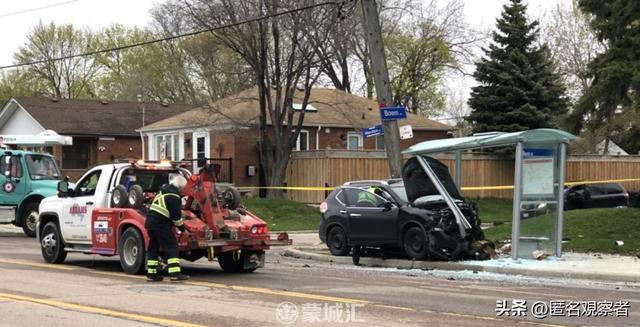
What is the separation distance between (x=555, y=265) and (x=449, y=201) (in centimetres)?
234

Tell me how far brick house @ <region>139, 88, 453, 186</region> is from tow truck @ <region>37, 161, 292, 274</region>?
18.4 m

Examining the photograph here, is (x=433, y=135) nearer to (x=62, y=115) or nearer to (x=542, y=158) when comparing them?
(x=62, y=115)

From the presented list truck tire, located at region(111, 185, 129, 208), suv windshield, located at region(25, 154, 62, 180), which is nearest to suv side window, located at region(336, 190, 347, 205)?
truck tire, located at region(111, 185, 129, 208)

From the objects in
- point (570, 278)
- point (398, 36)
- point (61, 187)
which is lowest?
point (570, 278)

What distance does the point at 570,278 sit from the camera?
535 inches

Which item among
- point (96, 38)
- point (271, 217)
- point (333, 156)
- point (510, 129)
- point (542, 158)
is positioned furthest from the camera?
point (96, 38)

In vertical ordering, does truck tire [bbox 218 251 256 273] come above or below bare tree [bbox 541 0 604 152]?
below

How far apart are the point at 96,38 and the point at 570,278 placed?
58.1 metres

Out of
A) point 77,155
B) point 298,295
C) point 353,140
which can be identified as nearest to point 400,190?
point 298,295

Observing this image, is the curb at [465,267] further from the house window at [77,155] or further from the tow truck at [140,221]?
the house window at [77,155]

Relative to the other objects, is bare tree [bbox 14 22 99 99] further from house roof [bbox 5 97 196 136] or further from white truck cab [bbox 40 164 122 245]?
white truck cab [bbox 40 164 122 245]

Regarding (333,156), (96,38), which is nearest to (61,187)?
(333,156)

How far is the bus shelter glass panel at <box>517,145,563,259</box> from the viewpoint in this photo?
1541 centimetres

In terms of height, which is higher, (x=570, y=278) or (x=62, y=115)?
(x=62, y=115)
